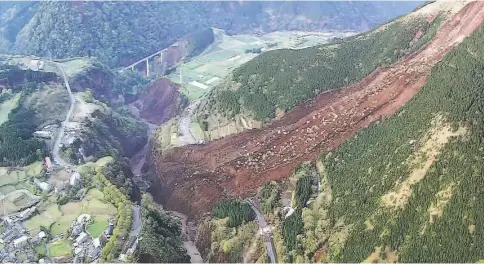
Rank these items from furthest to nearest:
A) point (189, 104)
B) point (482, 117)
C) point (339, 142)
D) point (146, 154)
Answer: point (189, 104) → point (146, 154) → point (339, 142) → point (482, 117)

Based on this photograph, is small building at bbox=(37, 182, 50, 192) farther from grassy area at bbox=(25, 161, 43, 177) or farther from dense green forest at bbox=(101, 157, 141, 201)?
dense green forest at bbox=(101, 157, 141, 201)

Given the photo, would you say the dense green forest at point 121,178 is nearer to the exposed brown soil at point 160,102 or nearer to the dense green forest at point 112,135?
the dense green forest at point 112,135

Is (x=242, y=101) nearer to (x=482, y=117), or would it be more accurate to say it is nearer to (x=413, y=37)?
(x=413, y=37)

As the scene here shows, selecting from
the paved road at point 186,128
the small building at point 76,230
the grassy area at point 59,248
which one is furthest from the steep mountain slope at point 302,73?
the grassy area at point 59,248

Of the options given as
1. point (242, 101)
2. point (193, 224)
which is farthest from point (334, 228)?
point (242, 101)

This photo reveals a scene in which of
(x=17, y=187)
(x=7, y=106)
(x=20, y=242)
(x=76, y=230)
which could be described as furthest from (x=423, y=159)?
(x=7, y=106)

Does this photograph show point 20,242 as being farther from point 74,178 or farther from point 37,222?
point 74,178

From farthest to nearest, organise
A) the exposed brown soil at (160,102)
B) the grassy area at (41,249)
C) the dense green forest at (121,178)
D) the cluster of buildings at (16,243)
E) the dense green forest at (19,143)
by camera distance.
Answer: the exposed brown soil at (160,102) < the dense green forest at (19,143) < the dense green forest at (121,178) < the grassy area at (41,249) < the cluster of buildings at (16,243)
